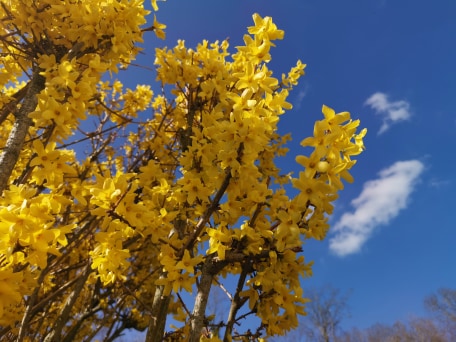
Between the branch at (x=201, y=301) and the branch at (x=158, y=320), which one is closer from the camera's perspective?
the branch at (x=201, y=301)

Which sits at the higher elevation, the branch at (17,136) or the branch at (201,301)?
the branch at (17,136)

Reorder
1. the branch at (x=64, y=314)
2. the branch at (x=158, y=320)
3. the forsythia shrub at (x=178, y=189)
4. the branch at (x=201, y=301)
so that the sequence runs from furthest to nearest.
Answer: the branch at (x=64, y=314) < the branch at (x=158, y=320) < the branch at (x=201, y=301) < the forsythia shrub at (x=178, y=189)

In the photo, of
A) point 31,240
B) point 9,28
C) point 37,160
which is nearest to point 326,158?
point 31,240

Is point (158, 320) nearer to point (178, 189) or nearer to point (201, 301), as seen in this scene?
point (201, 301)

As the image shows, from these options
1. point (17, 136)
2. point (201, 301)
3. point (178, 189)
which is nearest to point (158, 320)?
point (201, 301)

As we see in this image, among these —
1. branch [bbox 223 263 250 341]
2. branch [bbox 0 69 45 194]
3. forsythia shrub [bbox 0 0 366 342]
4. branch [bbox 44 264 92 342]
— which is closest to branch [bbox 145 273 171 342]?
forsythia shrub [bbox 0 0 366 342]

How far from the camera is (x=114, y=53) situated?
2594mm

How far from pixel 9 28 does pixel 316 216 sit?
9.24 ft

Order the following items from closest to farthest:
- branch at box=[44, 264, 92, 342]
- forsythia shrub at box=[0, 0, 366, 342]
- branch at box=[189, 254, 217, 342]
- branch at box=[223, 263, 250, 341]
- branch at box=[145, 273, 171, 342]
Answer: forsythia shrub at box=[0, 0, 366, 342] → branch at box=[189, 254, 217, 342] → branch at box=[223, 263, 250, 341] → branch at box=[145, 273, 171, 342] → branch at box=[44, 264, 92, 342]

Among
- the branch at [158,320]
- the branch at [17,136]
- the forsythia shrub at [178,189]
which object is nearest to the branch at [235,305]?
the forsythia shrub at [178,189]

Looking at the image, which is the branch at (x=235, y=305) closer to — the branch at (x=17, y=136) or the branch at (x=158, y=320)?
the branch at (x=158, y=320)

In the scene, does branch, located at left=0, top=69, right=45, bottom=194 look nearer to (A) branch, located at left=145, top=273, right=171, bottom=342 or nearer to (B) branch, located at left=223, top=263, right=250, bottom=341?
(A) branch, located at left=145, top=273, right=171, bottom=342

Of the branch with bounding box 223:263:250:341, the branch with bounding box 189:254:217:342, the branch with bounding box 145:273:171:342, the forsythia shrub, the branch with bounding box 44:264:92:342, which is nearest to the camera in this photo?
the forsythia shrub

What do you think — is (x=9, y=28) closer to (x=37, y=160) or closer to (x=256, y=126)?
(x=37, y=160)
